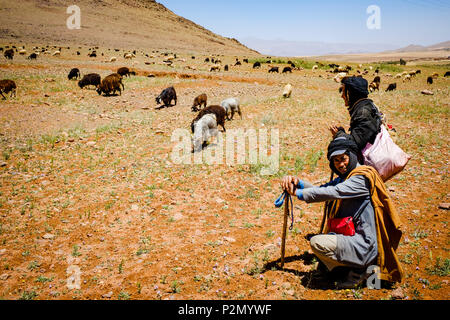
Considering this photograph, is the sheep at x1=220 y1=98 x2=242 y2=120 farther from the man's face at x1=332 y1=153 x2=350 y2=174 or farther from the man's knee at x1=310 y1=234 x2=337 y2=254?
the man's knee at x1=310 y1=234 x2=337 y2=254

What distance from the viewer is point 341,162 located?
3113 mm

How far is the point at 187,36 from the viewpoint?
88.8 metres

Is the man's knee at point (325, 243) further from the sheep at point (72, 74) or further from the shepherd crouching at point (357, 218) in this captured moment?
the sheep at point (72, 74)

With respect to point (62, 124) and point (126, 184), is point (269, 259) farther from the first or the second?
point (62, 124)

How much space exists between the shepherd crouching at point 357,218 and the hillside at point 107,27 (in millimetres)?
69100

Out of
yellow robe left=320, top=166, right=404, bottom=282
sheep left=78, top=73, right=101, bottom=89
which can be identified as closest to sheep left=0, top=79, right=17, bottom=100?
sheep left=78, top=73, right=101, bottom=89

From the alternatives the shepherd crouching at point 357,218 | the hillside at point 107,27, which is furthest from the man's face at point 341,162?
the hillside at point 107,27

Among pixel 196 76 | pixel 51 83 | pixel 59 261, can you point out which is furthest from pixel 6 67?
pixel 59 261

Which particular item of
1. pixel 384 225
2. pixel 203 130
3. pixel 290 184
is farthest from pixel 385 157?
pixel 203 130

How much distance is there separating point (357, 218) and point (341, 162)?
2.39 ft

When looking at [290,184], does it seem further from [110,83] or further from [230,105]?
[110,83]

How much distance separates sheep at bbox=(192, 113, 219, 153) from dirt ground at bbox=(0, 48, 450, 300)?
0.48m

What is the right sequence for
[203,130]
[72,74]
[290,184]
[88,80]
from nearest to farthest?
[290,184] < [203,130] < [88,80] < [72,74]

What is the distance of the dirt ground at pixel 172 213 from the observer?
3727 millimetres
